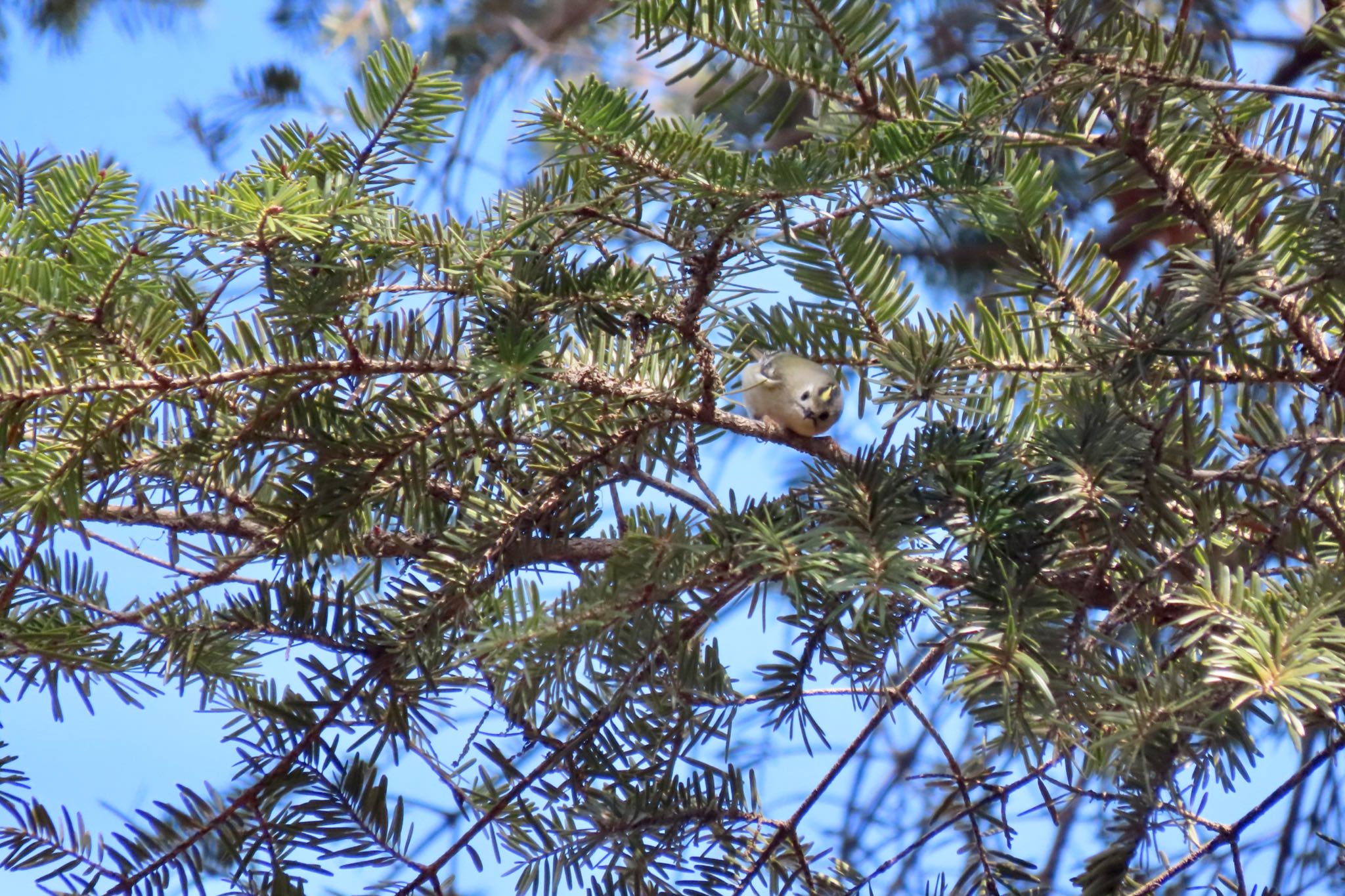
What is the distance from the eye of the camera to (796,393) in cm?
68

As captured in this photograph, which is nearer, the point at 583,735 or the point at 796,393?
the point at 583,735

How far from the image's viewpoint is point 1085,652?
0.48 m

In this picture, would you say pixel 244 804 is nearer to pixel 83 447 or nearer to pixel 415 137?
pixel 83 447

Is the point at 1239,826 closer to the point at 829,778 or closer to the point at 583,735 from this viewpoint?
the point at 829,778

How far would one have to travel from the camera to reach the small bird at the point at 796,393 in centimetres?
66

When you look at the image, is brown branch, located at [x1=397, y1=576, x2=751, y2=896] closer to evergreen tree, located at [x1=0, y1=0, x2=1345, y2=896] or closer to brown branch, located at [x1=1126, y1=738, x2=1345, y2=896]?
evergreen tree, located at [x1=0, y1=0, x2=1345, y2=896]

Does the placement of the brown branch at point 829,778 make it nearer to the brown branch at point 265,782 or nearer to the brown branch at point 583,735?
the brown branch at point 583,735

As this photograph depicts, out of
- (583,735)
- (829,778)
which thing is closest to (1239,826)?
(829,778)

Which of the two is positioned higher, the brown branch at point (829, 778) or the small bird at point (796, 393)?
the small bird at point (796, 393)

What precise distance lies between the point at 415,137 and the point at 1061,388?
32 centimetres

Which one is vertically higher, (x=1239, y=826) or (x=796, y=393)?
(x=796, y=393)

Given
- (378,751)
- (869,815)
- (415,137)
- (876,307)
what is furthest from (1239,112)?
(869,815)

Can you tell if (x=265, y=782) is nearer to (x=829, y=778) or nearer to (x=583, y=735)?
(x=583, y=735)

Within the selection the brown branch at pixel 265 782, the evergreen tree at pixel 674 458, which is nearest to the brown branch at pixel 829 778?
the evergreen tree at pixel 674 458
